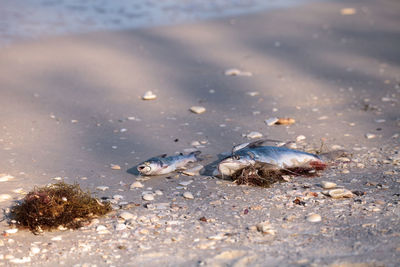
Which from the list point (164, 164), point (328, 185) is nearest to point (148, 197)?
point (164, 164)

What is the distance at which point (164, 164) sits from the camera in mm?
5070

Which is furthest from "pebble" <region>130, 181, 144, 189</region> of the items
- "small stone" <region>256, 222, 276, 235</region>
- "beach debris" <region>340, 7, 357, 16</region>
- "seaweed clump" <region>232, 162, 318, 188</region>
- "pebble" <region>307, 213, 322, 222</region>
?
"beach debris" <region>340, 7, 357, 16</region>

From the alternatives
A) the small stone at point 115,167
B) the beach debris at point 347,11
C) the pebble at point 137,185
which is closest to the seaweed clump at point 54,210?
the pebble at point 137,185

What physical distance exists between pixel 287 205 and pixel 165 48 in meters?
5.85

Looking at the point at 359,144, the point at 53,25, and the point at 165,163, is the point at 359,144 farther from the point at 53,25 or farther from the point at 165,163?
the point at 53,25

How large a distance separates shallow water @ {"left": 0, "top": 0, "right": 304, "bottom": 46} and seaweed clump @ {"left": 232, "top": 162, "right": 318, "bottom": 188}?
22.2 feet

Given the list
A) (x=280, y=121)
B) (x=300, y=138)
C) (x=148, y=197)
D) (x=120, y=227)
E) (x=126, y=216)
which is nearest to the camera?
(x=120, y=227)

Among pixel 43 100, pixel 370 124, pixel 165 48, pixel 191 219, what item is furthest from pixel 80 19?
pixel 191 219

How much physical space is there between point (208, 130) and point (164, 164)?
4.56 ft

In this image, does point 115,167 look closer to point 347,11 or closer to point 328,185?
point 328,185

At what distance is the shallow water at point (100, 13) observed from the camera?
11211 millimetres

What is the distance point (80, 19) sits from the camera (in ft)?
39.5

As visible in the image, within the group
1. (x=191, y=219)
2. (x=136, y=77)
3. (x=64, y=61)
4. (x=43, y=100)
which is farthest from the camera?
(x=64, y=61)

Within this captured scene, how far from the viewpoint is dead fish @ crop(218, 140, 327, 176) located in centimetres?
487
